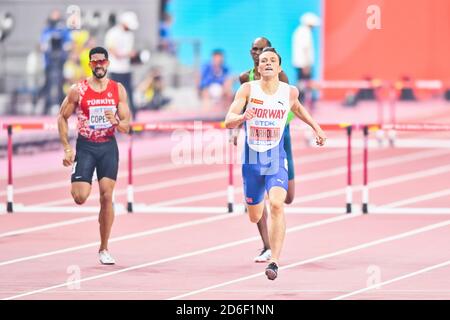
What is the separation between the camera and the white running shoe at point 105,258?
45.0 ft

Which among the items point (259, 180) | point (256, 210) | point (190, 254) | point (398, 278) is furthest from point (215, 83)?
point (398, 278)

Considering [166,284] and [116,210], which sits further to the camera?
[116,210]

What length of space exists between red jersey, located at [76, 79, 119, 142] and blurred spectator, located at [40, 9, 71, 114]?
17554 mm

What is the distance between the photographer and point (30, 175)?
2230 cm

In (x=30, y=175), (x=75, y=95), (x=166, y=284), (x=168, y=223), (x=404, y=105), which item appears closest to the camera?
(x=166, y=284)

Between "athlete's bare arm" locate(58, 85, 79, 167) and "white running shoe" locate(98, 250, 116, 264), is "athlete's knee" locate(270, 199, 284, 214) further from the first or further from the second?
"athlete's bare arm" locate(58, 85, 79, 167)

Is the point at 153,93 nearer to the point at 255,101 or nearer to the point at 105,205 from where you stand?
the point at 105,205

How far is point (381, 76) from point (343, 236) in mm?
24993

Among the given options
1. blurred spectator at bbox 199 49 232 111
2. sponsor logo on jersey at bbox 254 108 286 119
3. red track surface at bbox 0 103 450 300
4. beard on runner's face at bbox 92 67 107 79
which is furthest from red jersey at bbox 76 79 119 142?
blurred spectator at bbox 199 49 232 111

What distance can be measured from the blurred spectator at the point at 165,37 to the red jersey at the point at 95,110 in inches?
892

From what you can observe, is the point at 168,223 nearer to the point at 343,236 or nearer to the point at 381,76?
the point at 343,236

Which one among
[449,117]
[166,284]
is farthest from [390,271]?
[449,117]

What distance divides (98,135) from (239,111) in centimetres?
148

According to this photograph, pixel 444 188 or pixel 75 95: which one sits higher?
pixel 75 95
